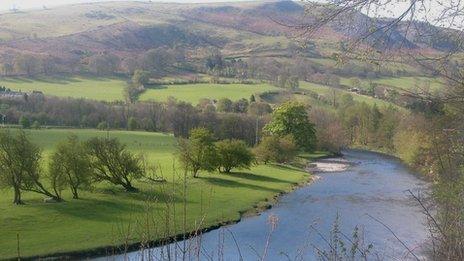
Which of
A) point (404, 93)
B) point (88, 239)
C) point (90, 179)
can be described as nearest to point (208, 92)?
point (90, 179)

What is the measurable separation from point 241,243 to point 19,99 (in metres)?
71.0

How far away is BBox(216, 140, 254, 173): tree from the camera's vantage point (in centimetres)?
5819

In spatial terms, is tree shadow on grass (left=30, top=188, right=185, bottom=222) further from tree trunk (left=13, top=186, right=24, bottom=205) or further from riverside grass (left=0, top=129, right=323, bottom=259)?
tree trunk (left=13, top=186, right=24, bottom=205)

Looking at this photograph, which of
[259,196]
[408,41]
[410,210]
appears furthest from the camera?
[259,196]

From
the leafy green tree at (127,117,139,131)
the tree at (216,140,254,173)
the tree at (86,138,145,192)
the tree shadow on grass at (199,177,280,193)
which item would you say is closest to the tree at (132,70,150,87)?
the leafy green tree at (127,117,139,131)

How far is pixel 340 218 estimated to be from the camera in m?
37.9

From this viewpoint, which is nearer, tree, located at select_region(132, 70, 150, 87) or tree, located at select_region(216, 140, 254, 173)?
tree, located at select_region(216, 140, 254, 173)

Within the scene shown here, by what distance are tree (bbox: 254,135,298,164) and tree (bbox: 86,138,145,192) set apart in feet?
89.3

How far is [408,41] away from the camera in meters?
6.33

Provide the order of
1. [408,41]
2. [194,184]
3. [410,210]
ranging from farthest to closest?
[194,184], [410,210], [408,41]

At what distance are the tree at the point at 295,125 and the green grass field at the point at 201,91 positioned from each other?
1109 inches

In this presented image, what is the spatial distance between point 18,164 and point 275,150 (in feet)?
123

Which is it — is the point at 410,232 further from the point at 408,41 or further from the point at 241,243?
the point at 408,41

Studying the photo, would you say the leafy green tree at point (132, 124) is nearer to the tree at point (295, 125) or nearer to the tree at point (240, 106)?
the tree at point (240, 106)
